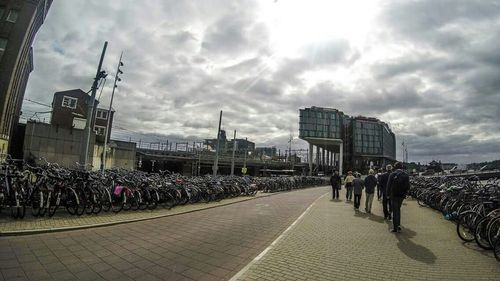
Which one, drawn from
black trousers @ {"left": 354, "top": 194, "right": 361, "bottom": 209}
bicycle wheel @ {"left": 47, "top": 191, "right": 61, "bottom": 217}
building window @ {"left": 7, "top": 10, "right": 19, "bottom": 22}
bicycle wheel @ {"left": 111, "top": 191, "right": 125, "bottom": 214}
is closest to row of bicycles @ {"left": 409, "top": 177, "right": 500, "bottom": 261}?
black trousers @ {"left": 354, "top": 194, "right": 361, "bottom": 209}

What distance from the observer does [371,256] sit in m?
5.49

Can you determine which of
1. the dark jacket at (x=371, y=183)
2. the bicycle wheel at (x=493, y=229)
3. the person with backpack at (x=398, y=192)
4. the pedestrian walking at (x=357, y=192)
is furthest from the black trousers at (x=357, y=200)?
the bicycle wheel at (x=493, y=229)

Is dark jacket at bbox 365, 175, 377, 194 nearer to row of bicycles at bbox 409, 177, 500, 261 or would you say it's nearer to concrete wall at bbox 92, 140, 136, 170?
→ row of bicycles at bbox 409, 177, 500, 261

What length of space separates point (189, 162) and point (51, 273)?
62951 millimetres

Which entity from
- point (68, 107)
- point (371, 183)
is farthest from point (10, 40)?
point (371, 183)

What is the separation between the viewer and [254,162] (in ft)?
237

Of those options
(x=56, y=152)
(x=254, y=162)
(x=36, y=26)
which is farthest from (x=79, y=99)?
(x=254, y=162)

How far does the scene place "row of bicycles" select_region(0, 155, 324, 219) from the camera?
7062mm

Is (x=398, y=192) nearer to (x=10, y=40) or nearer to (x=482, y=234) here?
(x=482, y=234)

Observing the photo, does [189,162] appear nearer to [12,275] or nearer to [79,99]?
[79,99]

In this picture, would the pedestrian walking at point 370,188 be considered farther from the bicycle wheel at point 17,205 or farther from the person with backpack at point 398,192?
the bicycle wheel at point 17,205

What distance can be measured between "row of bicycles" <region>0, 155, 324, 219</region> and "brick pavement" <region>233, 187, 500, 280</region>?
501 cm

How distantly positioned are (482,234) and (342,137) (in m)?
72.2

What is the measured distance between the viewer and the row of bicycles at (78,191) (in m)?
7.06
